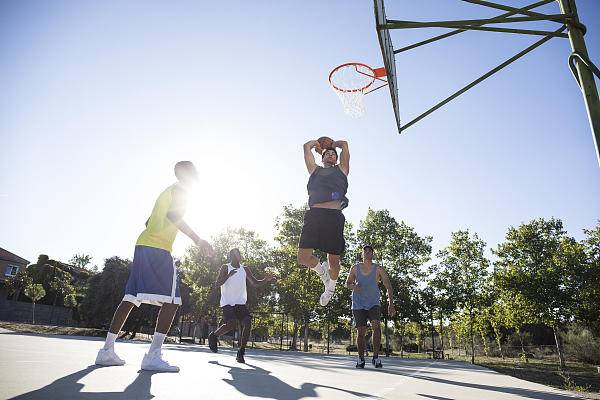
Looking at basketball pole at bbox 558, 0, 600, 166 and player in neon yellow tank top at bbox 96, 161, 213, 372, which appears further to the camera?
player in neon yellow tank top at bbox 96, 161, 213, 372

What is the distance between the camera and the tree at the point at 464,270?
29156 mm

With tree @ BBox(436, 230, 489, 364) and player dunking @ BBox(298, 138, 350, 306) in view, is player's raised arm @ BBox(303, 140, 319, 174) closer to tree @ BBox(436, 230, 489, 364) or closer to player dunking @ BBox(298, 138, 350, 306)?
player dunking @ BBox(298, 138, 350, 306)

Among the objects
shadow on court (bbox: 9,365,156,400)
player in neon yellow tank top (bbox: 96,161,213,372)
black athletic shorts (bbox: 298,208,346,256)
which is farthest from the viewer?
black athletic shorts (bbox: 298,208,346,256)

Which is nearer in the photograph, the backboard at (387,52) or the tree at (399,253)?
the backboard at (387,52)

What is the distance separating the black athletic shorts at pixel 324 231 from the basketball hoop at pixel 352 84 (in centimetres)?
343

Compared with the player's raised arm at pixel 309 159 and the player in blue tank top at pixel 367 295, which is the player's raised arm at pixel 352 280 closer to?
the player in blue tank top at pixel 367 295

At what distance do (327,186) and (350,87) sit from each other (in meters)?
3.62

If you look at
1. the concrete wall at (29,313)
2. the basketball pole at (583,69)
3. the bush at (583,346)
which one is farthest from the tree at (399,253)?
the concrete wall at (29,313)

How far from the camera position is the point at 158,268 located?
3973 millimetres

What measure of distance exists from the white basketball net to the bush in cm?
2864

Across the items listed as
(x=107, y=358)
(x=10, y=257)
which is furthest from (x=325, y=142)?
(x=10, y=257)

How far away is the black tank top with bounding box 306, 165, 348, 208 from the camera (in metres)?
4.42

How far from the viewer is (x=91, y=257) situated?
99688 mm

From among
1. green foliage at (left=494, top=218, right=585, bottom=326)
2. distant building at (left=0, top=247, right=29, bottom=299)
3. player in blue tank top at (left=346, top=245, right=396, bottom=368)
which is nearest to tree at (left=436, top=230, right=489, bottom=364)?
green foliage at (left=494, top=218, right=585, bottom=326)
